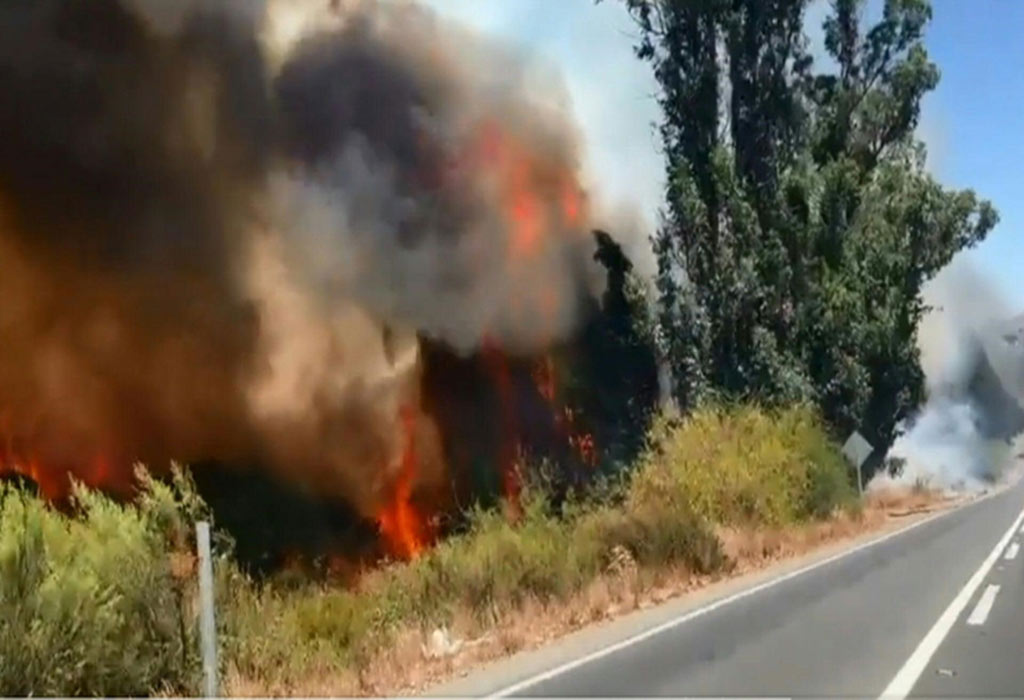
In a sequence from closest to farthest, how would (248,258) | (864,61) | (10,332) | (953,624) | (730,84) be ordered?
1. (953,624)
2. (10,332)
3. (248,258)
4. (730,84)
5. (864,61)

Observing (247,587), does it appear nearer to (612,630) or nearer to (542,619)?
(542,619)

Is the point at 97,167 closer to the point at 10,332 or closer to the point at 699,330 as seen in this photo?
the point at 10,332

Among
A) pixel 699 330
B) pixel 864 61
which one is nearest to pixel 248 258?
pixel 699 330

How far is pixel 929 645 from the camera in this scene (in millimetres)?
11555

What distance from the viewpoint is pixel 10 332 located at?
86.5 ft

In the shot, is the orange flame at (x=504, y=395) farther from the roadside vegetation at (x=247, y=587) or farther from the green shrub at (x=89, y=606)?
the green shrub at (x=89, y=606)

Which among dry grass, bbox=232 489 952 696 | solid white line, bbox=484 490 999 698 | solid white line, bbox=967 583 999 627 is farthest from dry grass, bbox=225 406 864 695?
solid white line, bbox=967 583 999 627

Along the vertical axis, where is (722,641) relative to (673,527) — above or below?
below

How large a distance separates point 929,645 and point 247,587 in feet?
Answer: 20.0

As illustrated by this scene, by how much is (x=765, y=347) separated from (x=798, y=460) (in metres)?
2.71

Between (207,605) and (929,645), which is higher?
(207,605)

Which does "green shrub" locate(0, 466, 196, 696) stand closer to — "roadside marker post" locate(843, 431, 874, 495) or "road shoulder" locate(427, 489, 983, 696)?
"road shoulder" locate(427, 489, 983, 696)

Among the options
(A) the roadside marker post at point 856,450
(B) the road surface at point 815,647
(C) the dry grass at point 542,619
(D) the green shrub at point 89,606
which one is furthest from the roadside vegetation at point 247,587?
(A) the roadside marker post at point 856,450

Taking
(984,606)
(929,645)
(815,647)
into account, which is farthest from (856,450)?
(815,647)
